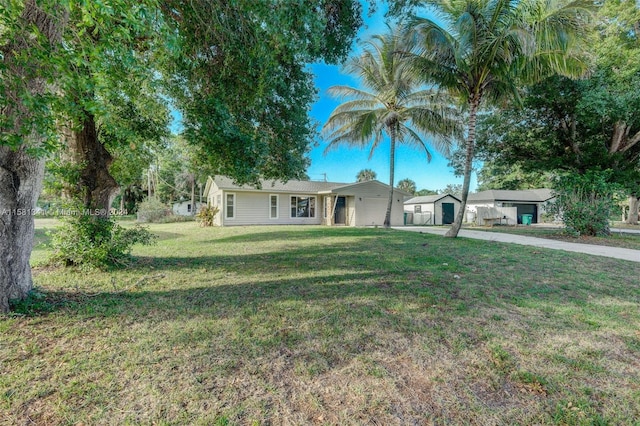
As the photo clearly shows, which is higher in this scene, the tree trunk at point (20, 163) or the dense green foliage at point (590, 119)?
the dense green foliage at point (590, 119)

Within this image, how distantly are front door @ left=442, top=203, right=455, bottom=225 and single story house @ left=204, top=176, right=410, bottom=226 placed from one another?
5510 mm

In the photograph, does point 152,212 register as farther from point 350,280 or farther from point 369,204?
point 350,280

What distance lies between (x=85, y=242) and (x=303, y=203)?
52.2 ft

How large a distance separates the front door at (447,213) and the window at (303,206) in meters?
11.8

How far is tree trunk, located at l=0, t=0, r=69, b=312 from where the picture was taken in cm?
269

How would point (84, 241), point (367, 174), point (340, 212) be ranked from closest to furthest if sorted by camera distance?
point (84, 241) < point (340, 212) < point (367, 174)

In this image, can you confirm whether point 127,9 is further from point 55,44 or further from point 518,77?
point 518,77

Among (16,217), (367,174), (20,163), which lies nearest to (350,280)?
(16,217)

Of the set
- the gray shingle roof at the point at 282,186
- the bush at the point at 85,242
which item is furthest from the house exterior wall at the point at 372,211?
the bush at the point at 85,242

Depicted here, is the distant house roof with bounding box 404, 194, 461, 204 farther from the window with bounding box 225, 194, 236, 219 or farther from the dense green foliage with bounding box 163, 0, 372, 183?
the dense green foliage with bounding box 163, 0, 372, 183

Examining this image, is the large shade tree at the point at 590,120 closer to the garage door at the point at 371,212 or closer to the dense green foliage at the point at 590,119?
the dense green foliage at the point at 590,119

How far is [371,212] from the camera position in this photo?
67.8 ft

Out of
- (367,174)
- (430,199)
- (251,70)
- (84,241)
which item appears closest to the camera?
(251,70)

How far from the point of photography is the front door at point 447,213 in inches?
978
